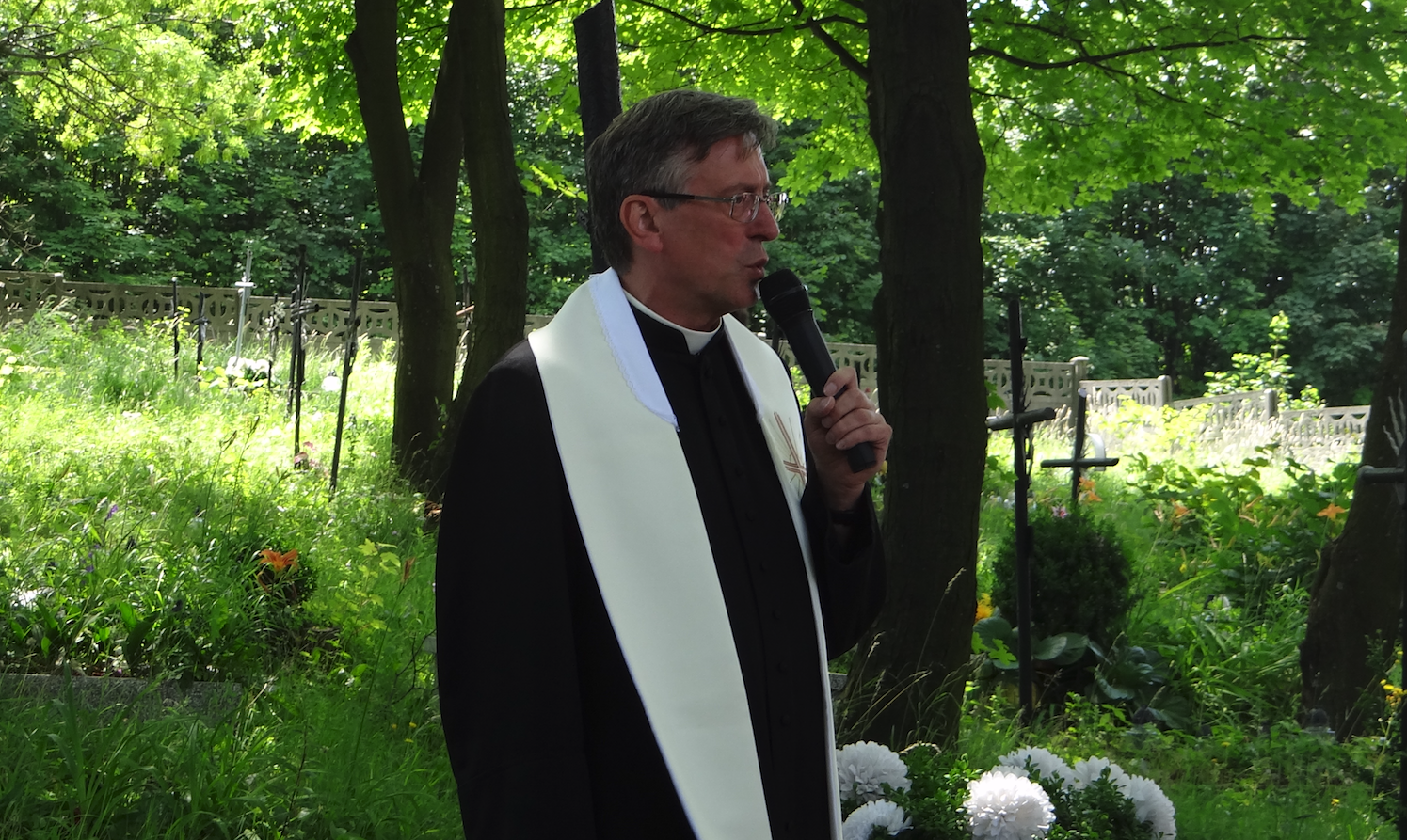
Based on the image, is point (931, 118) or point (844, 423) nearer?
point (844, 423)

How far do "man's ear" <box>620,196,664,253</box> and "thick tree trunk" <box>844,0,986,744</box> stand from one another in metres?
2.68

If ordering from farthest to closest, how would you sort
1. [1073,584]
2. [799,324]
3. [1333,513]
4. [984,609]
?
1. [1333,513]
2. [984,609]
3. [1073,584]
4. [799,324]

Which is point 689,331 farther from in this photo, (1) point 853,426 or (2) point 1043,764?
(2) point 1043,764

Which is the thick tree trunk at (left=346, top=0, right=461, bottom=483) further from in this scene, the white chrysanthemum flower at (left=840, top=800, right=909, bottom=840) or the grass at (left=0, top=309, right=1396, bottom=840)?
the white chrysanthemum flower at (left=840, top=800, right=909, bottom=840)

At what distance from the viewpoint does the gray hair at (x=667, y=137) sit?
2.21 meters

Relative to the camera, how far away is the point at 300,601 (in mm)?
5531

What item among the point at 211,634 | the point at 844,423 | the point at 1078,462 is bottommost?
the point at 211,634

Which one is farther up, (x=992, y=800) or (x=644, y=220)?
(x=644, y=220)

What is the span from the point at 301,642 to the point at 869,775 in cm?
266

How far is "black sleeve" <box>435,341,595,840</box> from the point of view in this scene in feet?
6.17

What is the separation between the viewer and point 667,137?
223 cm

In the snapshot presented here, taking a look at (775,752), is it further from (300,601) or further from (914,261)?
(300,601)

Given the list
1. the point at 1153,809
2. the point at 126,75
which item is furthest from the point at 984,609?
the point at 126,75

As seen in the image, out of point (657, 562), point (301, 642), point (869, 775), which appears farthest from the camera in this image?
point (301, 642)
